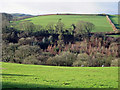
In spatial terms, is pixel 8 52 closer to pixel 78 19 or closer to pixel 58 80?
pixel 58 80

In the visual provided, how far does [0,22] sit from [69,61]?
38568 millimetres

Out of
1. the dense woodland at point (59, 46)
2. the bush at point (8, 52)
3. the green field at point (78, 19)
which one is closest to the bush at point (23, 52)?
the dense woodland at point (59, 46)

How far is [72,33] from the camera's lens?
271 ft

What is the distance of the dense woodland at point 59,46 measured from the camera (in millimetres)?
48531

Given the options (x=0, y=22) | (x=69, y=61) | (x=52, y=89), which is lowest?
(x=69, y=61)

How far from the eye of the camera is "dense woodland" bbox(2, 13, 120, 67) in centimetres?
4853

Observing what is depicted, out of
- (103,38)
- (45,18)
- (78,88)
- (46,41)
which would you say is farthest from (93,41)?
(78,88)

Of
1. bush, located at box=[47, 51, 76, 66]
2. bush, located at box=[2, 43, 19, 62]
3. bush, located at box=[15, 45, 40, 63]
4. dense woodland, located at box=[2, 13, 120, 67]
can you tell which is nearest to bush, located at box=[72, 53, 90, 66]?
dense woodland, located at box=[2, 13, 120, 67]

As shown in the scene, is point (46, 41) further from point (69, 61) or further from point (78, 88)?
point (78, 88)

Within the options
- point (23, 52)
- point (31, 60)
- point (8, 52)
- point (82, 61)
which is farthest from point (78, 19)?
point (31, 60)

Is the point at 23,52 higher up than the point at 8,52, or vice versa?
the point at 23,52

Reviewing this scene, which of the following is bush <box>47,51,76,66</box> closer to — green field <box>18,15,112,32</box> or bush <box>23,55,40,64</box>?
bush <box>23,55,40,64</box>

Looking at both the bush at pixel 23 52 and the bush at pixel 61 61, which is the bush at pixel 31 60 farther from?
the bush at pixel 61 61

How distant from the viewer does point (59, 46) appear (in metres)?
69.2
